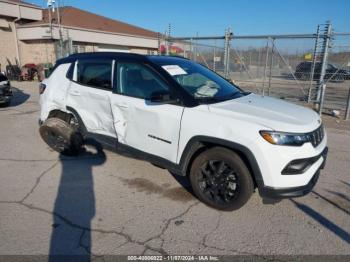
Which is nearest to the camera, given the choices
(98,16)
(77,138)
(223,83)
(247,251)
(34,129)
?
(247,251)

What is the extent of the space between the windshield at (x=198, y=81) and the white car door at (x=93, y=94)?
88cm

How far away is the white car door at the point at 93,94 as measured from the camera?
438cm

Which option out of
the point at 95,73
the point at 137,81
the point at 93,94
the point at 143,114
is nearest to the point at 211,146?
the point at 143,114

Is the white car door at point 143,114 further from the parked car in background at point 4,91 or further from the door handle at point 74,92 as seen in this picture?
the parked car in background at point 4,91

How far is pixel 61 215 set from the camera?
3379mm

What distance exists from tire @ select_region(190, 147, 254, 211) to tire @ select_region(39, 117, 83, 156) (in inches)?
91.3

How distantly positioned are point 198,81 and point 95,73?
161 centimetres

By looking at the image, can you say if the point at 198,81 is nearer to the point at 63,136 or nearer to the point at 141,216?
the point at 141,216

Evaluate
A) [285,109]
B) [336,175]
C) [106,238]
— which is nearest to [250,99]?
[285,109]

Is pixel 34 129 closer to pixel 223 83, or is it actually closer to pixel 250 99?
pixel 223 83

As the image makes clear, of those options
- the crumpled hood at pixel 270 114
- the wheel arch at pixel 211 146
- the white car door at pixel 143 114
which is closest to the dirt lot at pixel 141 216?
the wheel arch at pixel 211 146

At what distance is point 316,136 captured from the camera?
3328 mm

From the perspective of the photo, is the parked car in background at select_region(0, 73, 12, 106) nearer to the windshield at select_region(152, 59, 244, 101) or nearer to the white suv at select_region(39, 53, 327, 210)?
the white suv at select_region(39, 53, 327, 210)

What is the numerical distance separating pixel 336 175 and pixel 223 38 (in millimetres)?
7678
